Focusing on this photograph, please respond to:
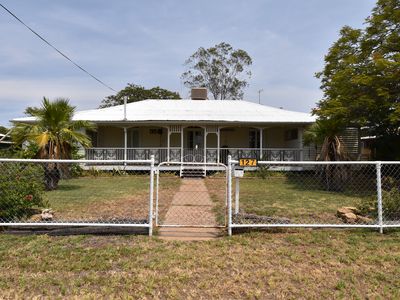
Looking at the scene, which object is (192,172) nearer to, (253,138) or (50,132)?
(253,138)

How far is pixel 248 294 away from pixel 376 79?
36.3 ft

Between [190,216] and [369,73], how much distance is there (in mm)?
9280

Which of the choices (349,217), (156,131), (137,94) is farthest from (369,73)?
(137,94)

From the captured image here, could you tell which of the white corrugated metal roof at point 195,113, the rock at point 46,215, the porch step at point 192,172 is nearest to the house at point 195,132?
the white corrugated metal roof at point 195,113

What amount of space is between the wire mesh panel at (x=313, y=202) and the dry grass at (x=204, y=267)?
80 cm

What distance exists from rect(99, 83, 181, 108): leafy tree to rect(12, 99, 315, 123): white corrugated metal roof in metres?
24.7

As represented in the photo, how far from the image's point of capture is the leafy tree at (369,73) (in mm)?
12164

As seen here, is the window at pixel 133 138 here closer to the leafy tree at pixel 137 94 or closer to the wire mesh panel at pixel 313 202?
the wire mesh panel at pixel 313 202

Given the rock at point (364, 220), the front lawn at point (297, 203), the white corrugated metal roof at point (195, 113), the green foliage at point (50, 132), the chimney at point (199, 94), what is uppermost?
the chimney at point (199, 94)

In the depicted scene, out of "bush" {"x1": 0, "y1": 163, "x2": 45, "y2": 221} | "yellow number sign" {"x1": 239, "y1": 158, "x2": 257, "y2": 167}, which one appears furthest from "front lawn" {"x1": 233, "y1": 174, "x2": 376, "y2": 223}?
"bush" {"x1": 0, "y1": 163, "x2": 45, "y2": 221}

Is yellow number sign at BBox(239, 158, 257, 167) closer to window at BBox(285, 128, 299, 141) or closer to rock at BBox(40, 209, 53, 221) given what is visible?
rock at BBox(40, 209, 53, 221)

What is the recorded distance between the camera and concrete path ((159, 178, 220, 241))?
612 centimetres

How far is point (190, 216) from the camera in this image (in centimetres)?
793

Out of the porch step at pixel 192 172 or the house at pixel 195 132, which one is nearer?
the porch step at pixel 192 172
